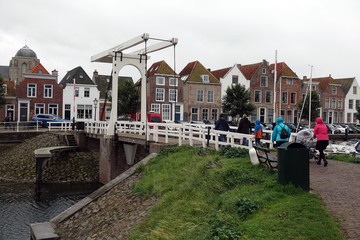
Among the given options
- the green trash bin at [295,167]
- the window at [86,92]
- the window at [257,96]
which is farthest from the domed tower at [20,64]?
the green trash bin at [295,167]

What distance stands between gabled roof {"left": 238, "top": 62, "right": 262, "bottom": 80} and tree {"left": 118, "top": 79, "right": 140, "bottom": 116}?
1634 cm

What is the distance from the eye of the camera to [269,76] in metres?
46.7

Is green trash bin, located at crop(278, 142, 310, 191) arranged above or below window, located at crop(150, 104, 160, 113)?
below

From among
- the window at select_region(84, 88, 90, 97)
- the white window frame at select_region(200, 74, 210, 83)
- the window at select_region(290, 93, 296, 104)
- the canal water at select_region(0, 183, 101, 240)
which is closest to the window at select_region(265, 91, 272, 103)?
the window at select_region(290, 93, 296, 104)

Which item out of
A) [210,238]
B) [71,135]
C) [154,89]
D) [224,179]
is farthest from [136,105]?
[210,238]

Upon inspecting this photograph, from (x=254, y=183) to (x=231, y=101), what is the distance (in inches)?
1220

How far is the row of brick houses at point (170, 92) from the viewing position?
129ft

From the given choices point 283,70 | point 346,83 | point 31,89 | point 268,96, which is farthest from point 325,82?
point 31,89

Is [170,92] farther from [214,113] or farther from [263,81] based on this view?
[263,81]

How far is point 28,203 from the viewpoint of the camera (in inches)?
612

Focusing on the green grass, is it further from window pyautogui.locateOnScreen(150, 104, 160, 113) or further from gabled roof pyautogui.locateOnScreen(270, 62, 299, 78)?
gabled roof pyautogui.locateOnScreen(270, 62, 299, 78)

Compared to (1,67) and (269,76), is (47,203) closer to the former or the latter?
(269,76)

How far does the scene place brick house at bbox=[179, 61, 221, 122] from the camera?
1678 inches

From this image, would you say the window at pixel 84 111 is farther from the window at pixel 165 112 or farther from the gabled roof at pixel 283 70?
the gabled roof at pixel 283 70
